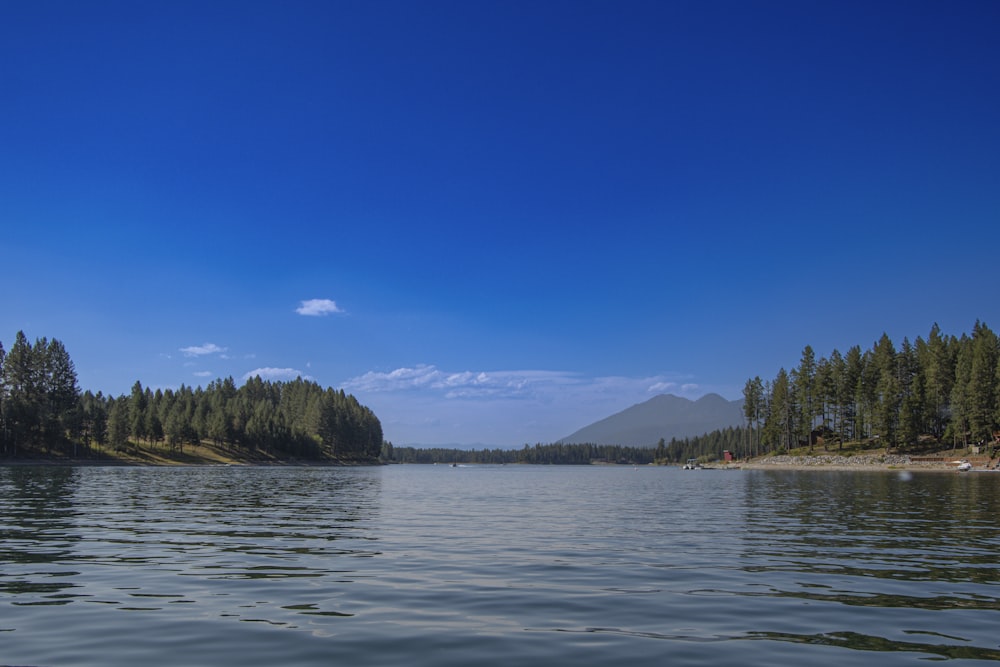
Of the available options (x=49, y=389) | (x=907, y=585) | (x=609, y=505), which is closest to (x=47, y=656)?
(x=907, y=585)

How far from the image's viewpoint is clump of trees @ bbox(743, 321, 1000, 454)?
135625 mm

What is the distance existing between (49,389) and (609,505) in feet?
546

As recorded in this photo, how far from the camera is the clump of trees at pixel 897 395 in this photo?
445 ft

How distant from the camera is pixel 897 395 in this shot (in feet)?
513

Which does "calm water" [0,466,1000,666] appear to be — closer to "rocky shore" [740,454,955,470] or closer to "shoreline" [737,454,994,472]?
"shoreline" [737,454,994,472]

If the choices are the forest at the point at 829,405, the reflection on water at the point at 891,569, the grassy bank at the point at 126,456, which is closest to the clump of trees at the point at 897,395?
the forest at the point at 829,405

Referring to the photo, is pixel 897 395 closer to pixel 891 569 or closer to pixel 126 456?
pixel 891 569

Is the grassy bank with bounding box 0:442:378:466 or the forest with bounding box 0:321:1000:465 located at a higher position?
the forest with bounding box 0:321:1000:465

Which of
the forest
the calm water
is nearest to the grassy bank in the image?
the forest

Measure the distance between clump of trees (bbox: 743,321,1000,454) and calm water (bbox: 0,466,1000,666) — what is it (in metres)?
126

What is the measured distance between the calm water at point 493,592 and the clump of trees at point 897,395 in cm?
12619

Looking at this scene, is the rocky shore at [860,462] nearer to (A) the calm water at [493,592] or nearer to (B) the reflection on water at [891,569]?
(B) the reflection on water at [891,569]

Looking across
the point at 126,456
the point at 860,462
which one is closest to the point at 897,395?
the point at 860,462

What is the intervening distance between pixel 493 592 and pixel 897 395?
169 meters
